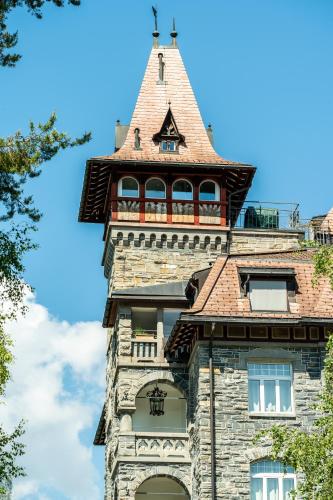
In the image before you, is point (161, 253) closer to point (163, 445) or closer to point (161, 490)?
point (163, 445)

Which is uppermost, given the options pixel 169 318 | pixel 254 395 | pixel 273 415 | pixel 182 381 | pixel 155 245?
pixel 155 245

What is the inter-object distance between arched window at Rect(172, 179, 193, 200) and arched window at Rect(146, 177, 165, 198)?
1.55ft

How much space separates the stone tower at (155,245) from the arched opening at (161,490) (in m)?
0.05

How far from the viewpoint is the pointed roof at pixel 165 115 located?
1780 inches

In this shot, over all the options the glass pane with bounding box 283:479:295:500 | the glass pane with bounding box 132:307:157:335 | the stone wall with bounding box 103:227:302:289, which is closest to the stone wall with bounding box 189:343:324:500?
the glass pane with bounding box 283:479:295:500

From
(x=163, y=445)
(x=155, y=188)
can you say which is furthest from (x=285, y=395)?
(x=155, y=188)

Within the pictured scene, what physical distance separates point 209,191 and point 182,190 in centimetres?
111

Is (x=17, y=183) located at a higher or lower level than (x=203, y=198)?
lower

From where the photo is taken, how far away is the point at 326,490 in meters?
26.4

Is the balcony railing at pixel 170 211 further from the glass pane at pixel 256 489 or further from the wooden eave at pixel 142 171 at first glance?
the glass pane at pixel 256 489

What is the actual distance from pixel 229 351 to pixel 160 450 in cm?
513

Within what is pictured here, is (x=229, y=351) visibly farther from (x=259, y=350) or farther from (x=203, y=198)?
(x=203, y=198)

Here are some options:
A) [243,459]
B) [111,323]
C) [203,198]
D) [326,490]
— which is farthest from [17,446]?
[203,198]

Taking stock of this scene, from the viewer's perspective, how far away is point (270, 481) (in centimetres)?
3409
